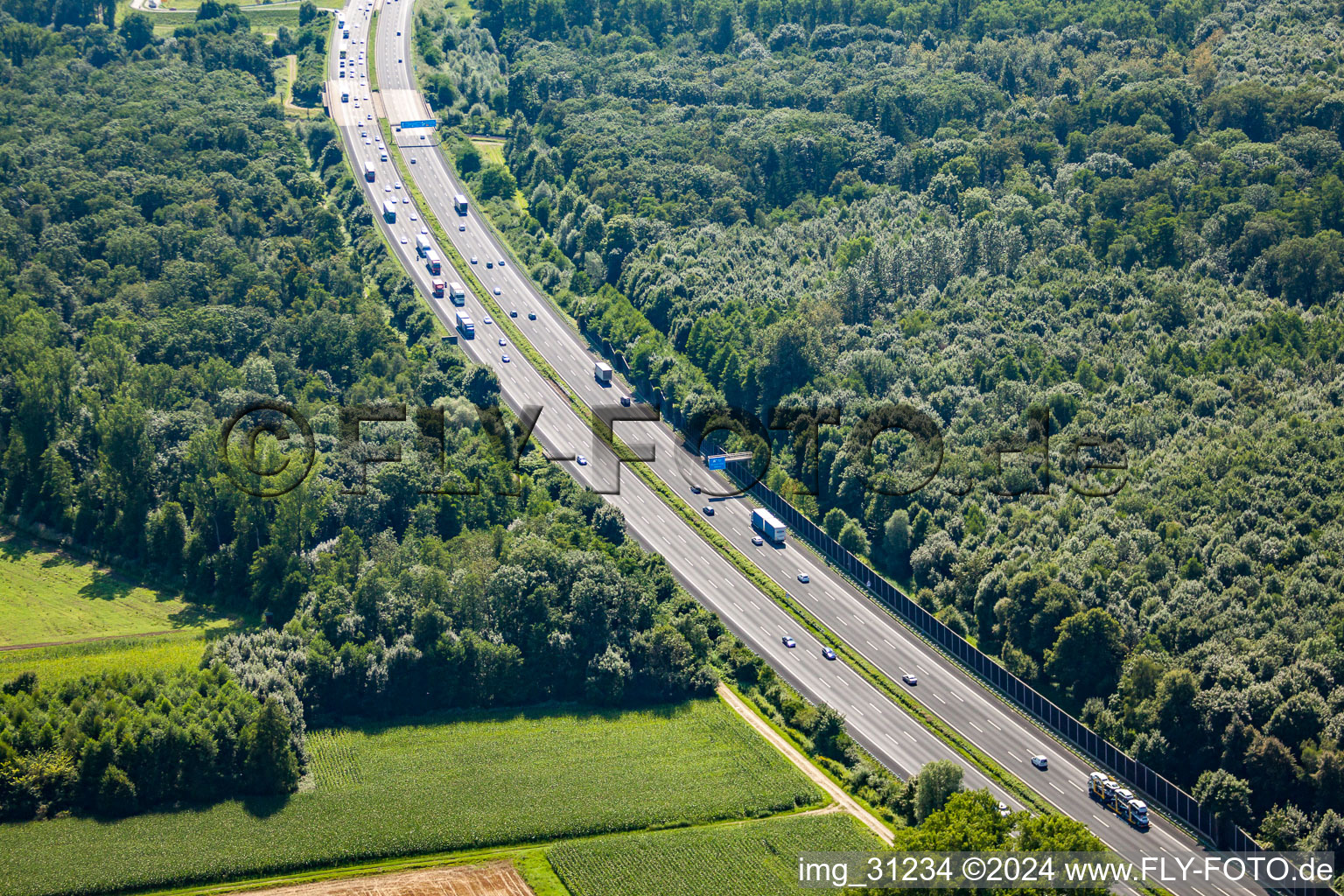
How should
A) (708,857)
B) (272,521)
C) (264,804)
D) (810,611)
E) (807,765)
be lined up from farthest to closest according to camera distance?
1. (272,521)
2. (810,611)
3. (807,765)
4. (264,804)
5. (708,857)

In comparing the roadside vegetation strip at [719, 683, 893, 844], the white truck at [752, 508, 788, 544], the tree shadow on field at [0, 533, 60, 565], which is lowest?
the roadside vegetation strip at [719, 683, 893, 844]

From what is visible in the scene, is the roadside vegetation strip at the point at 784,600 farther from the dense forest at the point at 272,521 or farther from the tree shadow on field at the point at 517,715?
the tree shadow on field at the point at 517,715

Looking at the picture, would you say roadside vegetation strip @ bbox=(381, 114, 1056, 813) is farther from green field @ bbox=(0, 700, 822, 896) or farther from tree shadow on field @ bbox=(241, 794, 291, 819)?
tree shadow on field @ bbox=(241, 794, 291, 819)

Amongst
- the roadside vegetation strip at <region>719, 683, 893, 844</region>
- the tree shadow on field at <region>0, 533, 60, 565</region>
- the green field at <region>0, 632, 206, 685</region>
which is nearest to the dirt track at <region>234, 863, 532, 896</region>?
the roadside vegetation strip at <region>719, 683, 893, 844</region>

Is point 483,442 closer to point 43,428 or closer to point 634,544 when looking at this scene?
point 634,544

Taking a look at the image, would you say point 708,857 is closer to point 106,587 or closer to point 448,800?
point 448,800

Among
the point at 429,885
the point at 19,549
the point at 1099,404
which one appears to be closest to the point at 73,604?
the point at 19,549

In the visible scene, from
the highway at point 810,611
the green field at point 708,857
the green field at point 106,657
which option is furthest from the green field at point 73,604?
the green field at point 708,857
